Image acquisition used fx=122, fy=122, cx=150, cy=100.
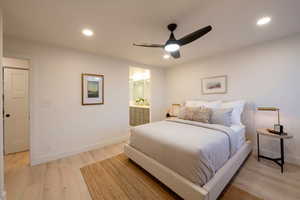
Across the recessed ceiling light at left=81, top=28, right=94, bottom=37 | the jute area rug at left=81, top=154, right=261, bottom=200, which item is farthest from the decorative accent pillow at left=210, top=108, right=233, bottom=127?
the recessed ceiling light at left=81, top=28, right=94, bottom=37

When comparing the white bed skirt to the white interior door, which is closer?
the white bed skirt

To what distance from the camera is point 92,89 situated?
119 inches

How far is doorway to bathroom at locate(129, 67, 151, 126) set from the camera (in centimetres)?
477

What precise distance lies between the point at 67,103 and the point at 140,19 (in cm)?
230

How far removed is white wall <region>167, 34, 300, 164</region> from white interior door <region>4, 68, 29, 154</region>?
186 inches

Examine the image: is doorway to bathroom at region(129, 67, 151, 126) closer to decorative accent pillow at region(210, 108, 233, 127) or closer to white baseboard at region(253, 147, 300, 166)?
decorative accent pillow at region(210, 108, 233, 127)

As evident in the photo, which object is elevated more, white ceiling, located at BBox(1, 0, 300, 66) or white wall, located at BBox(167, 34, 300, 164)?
white ceiling, located at BBox(1, 0, 300, 66)

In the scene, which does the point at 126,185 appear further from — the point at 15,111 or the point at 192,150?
the point at 15,111

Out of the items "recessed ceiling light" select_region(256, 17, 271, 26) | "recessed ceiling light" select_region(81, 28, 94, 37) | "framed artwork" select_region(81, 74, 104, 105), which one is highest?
"recessed ceiling light" select_region(256, 17, 271, 26)

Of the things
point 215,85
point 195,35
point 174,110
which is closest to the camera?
point 195,35

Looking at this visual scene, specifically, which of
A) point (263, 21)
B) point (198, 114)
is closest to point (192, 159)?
point (198, 114)

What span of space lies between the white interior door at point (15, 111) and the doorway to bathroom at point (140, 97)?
3084 mm

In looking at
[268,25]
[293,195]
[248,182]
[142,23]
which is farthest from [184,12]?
[293,195]

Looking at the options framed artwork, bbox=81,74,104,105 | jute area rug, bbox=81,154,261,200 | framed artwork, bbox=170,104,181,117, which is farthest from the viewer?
framed artwork, bbox=170,104,181,117
